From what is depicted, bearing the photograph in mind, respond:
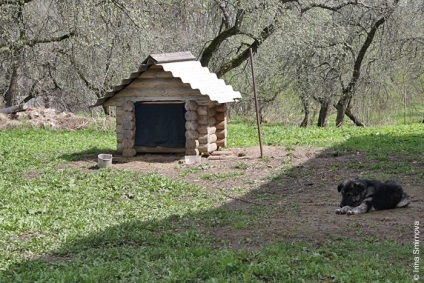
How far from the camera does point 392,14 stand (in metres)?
23.1

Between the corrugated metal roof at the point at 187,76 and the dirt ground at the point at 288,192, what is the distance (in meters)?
1.54

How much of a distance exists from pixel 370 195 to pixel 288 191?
2.62 m

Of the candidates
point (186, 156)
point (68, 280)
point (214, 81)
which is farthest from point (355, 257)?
point (214, 81)

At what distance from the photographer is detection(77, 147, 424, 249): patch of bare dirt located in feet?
26.3

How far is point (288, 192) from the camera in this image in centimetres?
1173

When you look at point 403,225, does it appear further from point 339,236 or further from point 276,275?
point 276,275

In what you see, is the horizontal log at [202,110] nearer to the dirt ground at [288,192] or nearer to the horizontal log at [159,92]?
the horizontal log at [159,92]

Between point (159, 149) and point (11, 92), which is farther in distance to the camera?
point (11, 92)

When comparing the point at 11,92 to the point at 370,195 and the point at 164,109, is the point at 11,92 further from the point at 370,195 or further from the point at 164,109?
the point at 370,195

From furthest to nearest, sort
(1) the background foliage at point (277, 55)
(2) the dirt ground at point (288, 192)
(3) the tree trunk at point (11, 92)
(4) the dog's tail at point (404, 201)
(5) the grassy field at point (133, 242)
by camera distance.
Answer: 1. (3) the tree trunk at point (11, 92)
2. (1) the background foliage at point (277, 55)
3. (4) the dog's tail at point (404, 201)
4. (2) the dirt ground at point (288, 192)
5. (5) the grassy field at point (133, 242)

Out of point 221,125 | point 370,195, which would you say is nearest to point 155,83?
point 221,125

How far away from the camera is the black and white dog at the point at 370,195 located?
9.35 m

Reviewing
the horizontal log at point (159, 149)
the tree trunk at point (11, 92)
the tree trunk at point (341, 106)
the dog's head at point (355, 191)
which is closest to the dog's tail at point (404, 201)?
the dog's head at point (355, 191)

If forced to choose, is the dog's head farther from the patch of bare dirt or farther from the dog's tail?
the dog's tail
